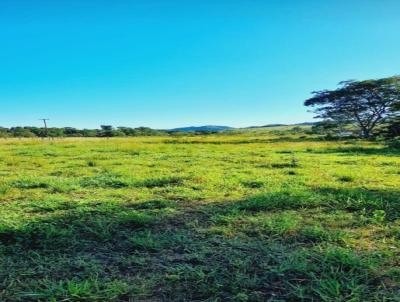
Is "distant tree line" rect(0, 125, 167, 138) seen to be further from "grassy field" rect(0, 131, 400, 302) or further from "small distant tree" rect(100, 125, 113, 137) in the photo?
"grassy field" rect(0, 131, 400, 302)

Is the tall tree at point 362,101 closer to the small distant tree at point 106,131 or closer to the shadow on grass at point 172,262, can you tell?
the shadow on grass at point 172,262

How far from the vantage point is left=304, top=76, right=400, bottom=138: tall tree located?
136ft

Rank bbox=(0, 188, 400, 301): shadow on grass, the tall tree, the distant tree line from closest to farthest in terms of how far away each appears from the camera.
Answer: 1. bbox=(0, 188, 400, 301): shadow on grass
2. the tall tree
3. the distant tree line

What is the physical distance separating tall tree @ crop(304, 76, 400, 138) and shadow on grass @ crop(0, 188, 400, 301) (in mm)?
41830

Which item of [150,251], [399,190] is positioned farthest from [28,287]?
[399,190]

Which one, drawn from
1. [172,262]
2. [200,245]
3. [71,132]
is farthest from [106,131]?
[172,262]

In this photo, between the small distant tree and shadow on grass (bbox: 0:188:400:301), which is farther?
the small distant tree

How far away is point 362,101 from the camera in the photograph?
43.4 m

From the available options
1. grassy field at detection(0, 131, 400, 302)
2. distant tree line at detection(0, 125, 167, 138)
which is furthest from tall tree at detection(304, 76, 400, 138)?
distant tree line at detection(0, 125, 167, 138)

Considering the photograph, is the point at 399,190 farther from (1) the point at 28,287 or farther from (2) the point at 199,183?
(1) the point at 28,287

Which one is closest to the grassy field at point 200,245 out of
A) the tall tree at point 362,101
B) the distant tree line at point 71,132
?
the tall tree at point 362,101

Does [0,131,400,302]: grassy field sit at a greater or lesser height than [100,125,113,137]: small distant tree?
lesser

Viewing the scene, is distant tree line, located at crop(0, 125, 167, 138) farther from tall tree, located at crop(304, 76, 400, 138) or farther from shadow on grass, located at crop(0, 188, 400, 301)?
shadow on grass, located at crop(0, 188, 400, 301)

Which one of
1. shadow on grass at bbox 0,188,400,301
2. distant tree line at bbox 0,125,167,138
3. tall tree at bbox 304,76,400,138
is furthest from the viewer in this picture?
distant tree line at bbox 0,125,167,138
